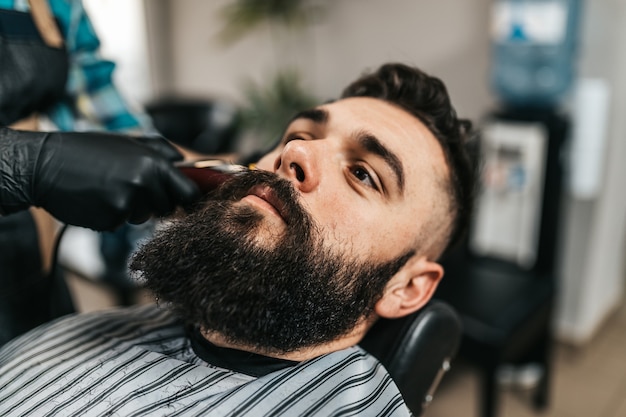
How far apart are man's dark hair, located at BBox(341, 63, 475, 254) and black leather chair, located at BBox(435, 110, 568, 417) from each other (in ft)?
2.45

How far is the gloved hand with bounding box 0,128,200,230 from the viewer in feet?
3.34

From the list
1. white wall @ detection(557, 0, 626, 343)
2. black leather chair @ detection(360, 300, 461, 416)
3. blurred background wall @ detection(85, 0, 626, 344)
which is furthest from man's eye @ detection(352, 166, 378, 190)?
white wall @ detection(557, 0, 626, 343)

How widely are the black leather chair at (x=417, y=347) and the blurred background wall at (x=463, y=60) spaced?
49.0 inches

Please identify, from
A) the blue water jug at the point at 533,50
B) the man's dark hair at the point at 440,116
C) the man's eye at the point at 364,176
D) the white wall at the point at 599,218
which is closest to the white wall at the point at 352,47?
the blue water jug at the point at 533,50

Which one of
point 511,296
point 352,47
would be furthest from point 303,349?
point 352,47

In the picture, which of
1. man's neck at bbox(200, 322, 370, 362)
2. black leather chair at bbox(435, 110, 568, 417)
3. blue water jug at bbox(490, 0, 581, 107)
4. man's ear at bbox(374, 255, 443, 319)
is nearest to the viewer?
man's neck at bbox(200, 322, 370, 362)

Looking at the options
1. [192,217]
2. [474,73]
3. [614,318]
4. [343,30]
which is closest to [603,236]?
[614,318]

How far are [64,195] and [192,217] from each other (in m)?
0.23

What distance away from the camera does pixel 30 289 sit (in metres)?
1.24

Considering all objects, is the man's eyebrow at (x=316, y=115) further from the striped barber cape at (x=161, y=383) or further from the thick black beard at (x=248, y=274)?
the striped barber cape at (x=161, y=383)

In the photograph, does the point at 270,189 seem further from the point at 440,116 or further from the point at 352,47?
the point at 352,47

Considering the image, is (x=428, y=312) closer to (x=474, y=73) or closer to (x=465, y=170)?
(x=465, y=170)

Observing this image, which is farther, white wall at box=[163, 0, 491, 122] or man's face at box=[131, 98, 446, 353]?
white wall at box=[163, 0, 491, 122]

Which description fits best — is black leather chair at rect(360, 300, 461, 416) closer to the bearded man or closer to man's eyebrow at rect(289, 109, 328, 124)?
the bearded man
